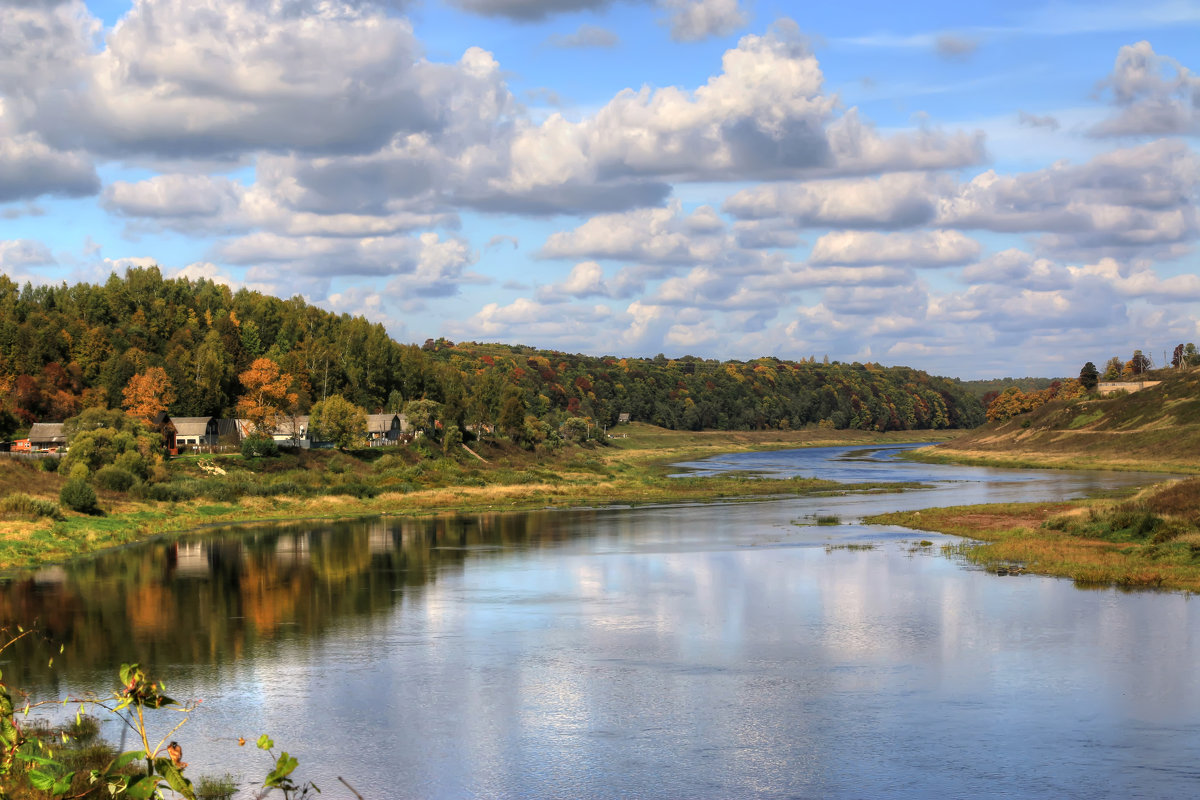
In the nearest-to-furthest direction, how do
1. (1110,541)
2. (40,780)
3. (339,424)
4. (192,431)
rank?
(40,780), (1110,541), (192,431), (339,424)

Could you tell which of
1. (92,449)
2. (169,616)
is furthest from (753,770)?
(92,449)

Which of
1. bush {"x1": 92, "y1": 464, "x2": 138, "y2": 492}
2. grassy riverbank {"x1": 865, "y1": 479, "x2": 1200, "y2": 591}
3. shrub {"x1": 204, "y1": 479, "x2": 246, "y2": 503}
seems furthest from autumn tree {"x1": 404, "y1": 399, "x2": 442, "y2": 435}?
grassy riverbank {"x1": 865, "y1": 479, "x2": 1200, "y2": 591}

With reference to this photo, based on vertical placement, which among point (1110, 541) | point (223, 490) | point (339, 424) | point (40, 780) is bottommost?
point (1110, 541)

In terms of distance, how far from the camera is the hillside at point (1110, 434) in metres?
130

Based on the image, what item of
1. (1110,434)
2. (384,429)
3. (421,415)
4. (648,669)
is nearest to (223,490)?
(421,415)

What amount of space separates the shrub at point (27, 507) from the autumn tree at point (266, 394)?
181ft

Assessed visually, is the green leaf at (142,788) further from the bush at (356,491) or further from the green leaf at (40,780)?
the bush at (356,491)

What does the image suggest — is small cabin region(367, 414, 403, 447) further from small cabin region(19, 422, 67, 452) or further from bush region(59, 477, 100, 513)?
bush region(59, 477, 100, 513)

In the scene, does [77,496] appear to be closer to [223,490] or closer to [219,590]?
[223,490]

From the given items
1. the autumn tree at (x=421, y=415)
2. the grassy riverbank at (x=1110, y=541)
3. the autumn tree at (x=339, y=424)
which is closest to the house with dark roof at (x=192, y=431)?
the autumn tree at (x=339, y=424)

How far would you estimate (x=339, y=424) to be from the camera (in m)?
109

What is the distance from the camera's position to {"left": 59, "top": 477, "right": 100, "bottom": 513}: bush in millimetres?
63703

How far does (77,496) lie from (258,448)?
32.4 m

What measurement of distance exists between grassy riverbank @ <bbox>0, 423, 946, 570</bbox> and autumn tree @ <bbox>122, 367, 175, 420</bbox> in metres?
16.1
